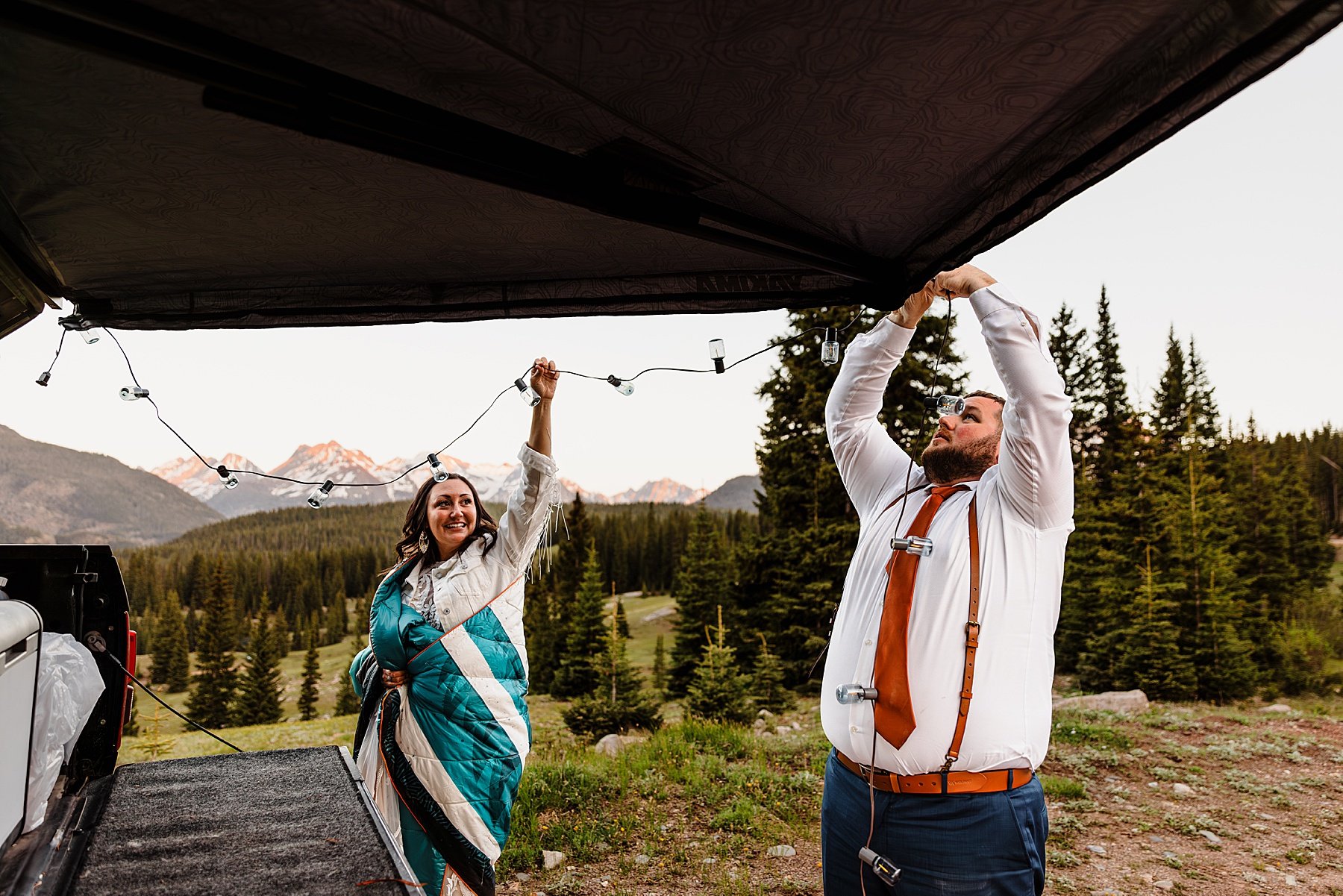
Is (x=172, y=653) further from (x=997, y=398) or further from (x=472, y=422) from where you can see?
(x=997, y=398)

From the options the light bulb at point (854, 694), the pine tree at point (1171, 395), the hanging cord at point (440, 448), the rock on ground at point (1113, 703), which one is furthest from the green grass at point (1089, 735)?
the pine tree at point (1171, 395)

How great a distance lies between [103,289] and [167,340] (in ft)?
1.72

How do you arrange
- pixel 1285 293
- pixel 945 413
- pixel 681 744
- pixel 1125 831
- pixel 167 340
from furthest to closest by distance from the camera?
pixel 1285 293
pixel 681 744
pixel 1125 831
pixel 167 340
pixel 945 413

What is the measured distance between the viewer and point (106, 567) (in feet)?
8.36

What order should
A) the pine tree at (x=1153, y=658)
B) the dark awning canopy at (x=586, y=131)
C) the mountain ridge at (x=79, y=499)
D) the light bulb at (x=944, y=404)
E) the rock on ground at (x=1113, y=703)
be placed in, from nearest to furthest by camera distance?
the dark awning canopy at (x=586, y=131), the light bulb at (x=944, y=404), the rock on ground at (x=1113, y=703), the pine tree at (x=1153, y=658), the mountain ridge at (x=79, y=499)

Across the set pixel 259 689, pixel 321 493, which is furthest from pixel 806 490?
pixel 259 689

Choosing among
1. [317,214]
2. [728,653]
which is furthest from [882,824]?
[728,653]

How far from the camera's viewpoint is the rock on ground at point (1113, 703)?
9883mm

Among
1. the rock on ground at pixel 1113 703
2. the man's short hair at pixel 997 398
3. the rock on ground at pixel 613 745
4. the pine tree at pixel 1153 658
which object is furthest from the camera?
the pine tree at pixel 1153 658

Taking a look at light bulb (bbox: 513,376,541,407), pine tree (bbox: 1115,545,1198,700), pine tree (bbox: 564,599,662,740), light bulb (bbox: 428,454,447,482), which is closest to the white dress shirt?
light bulb (bbox: 513,376,541,407)

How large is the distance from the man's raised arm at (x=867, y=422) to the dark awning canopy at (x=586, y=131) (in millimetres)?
320

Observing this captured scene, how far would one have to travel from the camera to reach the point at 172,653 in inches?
1656

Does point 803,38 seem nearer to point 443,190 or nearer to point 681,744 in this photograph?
point 443,190

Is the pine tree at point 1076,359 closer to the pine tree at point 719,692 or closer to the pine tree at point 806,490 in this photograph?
the pine tree at point 806,490
